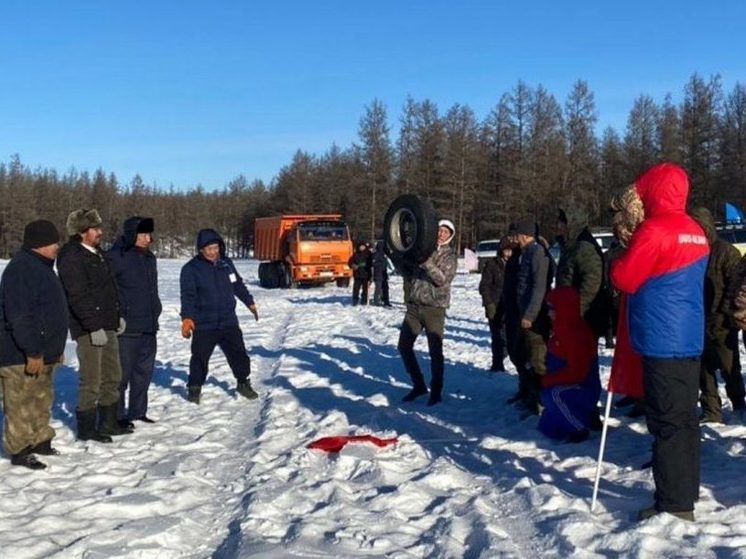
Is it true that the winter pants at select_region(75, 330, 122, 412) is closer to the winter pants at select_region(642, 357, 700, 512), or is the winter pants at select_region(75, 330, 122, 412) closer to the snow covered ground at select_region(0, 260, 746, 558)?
the snow covered ground at select_region(0, 260, 746, 558)

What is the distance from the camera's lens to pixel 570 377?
6.19 meters

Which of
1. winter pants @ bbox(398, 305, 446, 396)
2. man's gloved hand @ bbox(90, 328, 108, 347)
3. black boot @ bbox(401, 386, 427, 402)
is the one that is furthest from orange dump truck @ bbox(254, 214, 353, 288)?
man's gloved hand @ bbox(90, 328, 108, 347)

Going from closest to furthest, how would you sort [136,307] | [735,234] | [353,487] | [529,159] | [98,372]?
[353,487] → [98,372] → [136,307] → [735,234] → [529,159]

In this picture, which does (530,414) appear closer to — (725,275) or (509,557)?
(725,275)

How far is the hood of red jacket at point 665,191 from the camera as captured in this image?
4172 millimetres

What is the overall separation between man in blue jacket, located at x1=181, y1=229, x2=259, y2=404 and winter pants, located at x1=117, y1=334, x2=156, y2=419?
0.71 meters

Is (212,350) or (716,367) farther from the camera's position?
(212,350)

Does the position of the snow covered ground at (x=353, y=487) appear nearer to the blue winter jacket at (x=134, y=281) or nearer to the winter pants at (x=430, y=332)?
the winter pants at (x=430, y=332)

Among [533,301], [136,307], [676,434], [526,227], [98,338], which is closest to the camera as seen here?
[676,434]

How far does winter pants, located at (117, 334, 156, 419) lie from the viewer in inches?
280

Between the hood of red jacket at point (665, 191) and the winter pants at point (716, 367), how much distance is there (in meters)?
2.47

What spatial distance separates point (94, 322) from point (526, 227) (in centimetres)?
384

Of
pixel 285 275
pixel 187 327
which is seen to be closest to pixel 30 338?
pixel 187 327

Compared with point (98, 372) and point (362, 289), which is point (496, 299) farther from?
point (362, 289)
